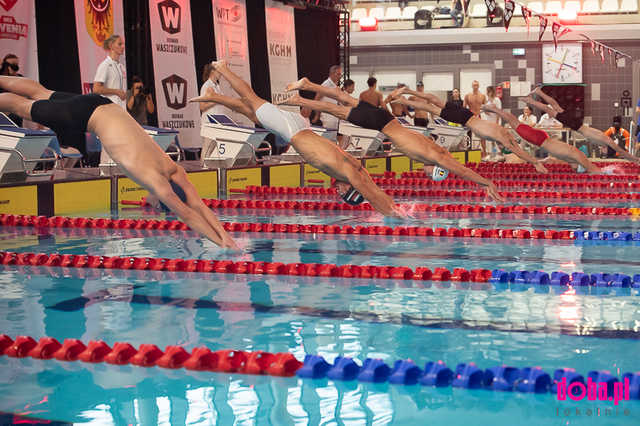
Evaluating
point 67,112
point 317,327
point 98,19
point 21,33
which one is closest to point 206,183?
point 98,19

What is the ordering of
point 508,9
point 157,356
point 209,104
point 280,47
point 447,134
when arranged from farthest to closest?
point 447,134 < point 280,47 < point 508,9 < point 209,104 < point 157,356

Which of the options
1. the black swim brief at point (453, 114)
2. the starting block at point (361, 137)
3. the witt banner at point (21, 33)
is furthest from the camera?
the starting block at point (361, 137)

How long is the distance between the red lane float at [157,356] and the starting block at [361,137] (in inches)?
462

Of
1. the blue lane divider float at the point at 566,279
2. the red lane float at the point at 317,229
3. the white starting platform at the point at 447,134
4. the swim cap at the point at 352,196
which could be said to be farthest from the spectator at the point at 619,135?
the blue lane divider float at the point at 566,279

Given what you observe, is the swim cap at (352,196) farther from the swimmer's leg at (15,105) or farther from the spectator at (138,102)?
the spectator at (138,102)

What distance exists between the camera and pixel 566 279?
534 centimetres

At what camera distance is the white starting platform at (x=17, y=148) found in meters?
8.41

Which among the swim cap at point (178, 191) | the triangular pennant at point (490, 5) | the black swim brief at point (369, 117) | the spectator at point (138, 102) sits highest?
the triangular pennant at point (490, 5)

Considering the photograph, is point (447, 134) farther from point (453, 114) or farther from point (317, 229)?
point (317, 229)

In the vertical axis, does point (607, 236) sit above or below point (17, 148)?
below

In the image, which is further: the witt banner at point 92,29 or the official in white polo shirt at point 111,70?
the witt banner at point 92,29

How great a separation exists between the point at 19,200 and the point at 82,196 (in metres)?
0.84

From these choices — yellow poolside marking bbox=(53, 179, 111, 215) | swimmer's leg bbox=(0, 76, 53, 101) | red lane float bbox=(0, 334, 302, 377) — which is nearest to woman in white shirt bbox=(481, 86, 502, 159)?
yellow poolside marking bbox=(53, 179, 111, 215)

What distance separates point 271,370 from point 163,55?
10.1m
